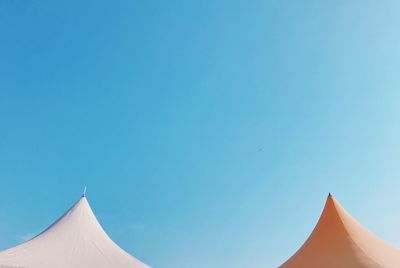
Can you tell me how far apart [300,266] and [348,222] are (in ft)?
6.65

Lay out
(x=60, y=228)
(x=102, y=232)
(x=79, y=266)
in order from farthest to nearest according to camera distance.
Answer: (x=102, y=232), (x=60, y=228), (x=79, y=266)

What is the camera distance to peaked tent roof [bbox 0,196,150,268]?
1044 cm

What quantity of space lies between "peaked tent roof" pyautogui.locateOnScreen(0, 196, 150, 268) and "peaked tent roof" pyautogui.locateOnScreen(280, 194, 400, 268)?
514 centimetres

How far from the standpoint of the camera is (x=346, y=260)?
971 centimetres

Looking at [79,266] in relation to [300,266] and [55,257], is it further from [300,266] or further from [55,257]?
[300,266]

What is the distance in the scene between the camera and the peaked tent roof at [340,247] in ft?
31.9

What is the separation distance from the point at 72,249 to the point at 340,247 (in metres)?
7.96

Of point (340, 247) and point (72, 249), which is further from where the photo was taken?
point (72, 249)

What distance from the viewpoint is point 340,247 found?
1021 centimetres

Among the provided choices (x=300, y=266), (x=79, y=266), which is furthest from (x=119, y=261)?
(x=300, y=266)

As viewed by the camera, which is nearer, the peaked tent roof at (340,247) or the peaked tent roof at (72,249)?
the peaked tent roof at (340,247)

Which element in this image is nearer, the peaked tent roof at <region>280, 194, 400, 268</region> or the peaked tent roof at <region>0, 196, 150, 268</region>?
the peaked tent roof at <region>280, 194, 400, 268</region>

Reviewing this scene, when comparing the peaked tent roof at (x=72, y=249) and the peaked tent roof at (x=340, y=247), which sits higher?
the peaked tent roof at (x=72, y=249)

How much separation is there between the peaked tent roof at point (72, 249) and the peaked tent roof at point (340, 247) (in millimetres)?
5144
